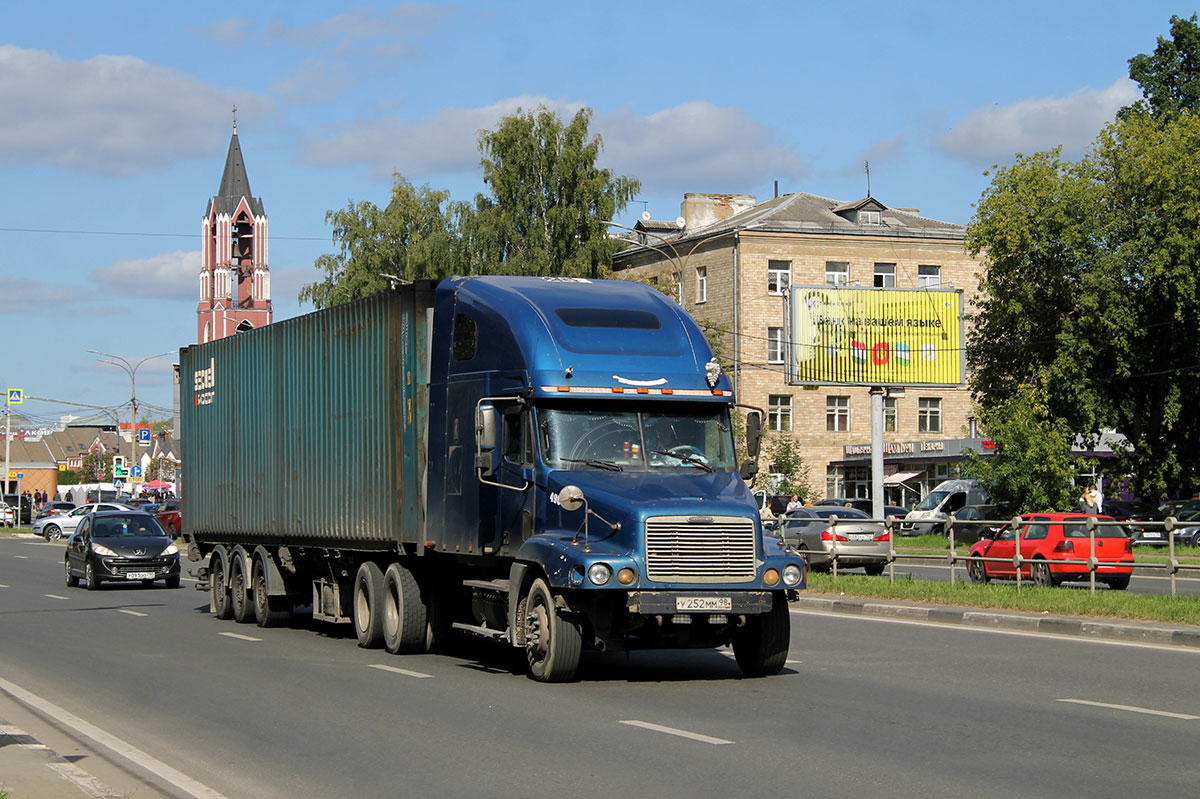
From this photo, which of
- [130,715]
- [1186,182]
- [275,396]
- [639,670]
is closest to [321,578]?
[275,396]

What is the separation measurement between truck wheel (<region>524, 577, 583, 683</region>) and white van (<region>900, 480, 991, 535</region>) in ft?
153

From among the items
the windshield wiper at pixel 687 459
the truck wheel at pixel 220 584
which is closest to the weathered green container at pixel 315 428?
the truck wheel at pixel 220 584

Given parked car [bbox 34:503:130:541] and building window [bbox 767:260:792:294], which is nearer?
parked car [bbox 34:503:130:541]

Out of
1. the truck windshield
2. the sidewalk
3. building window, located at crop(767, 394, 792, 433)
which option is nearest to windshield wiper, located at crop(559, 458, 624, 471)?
the truck windshield

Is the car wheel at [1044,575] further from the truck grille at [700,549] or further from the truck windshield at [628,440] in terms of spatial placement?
the truck grille at [700,549]

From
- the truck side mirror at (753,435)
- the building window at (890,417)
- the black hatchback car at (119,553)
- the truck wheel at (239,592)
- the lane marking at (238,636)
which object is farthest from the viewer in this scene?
the building window at (890,417)

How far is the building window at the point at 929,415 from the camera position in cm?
7812

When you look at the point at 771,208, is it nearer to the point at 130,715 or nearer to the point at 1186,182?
the point at 1186,182

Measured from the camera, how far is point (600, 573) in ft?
42.9

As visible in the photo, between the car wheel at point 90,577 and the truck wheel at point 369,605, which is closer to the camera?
the truck wheel at point 369,605

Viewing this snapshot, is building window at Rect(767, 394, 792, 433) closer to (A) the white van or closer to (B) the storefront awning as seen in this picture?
(B) the storefront awning

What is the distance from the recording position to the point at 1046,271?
181 feet

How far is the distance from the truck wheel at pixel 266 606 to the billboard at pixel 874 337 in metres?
29.5

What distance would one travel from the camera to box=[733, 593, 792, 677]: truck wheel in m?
14.3
